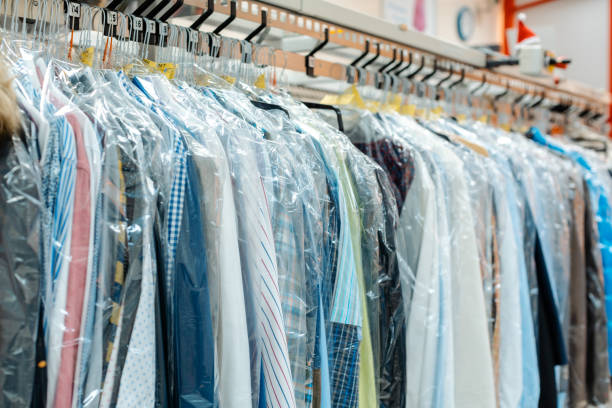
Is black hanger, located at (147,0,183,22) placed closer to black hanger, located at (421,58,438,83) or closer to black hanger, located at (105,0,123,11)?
black hanger, located at (105,0,123,11)

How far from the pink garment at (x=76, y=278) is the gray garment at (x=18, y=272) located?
Result: 4cm

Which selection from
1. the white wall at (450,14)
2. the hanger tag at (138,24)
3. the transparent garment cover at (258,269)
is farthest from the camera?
the white wall at (450,14)

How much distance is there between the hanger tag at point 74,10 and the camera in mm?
852

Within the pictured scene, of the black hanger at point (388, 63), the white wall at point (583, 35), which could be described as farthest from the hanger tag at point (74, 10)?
the white wall at point (583, 35)

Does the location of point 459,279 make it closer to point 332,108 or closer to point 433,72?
point 332,108

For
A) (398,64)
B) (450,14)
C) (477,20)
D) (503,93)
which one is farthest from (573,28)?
(398,64)

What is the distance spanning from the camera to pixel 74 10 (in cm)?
86

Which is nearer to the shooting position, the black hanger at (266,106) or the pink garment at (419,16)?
the black hanger at (266,106)

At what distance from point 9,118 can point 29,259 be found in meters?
0.15

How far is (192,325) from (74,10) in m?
0.52

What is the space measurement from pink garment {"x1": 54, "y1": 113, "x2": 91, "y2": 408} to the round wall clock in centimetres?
298

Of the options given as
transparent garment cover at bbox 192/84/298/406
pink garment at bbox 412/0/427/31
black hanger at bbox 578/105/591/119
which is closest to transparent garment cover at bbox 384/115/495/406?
transparent garment cover at bbox 192/84/298/406

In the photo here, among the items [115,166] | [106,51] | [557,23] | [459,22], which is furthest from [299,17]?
[557,23]

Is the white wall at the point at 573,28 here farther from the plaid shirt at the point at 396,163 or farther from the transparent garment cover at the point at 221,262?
the transparent garment cover at the point at 221,262
